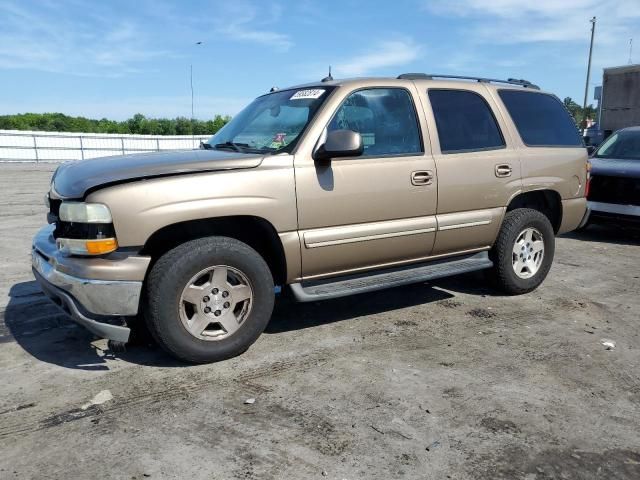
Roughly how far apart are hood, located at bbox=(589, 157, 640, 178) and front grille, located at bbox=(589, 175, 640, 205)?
0.19ft

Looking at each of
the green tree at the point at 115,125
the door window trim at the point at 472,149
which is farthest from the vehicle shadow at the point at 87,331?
the green tree at the point at 115,125

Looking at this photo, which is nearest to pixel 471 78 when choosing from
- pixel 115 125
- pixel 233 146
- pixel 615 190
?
pixel 233 146

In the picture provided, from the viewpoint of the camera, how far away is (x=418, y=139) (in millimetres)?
4492

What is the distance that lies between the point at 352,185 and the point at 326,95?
0.73m

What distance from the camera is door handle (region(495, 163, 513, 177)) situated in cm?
489

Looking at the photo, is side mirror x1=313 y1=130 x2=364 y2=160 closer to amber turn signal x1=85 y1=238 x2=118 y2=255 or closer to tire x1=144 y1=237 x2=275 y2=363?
tire x1=144 y1=237 x2=275 y2=363

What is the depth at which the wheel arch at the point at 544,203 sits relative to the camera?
531 centimetres

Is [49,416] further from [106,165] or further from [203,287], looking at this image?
[106,165]

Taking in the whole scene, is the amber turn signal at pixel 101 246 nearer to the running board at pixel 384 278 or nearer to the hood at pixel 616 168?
the running board at pixel 384 278

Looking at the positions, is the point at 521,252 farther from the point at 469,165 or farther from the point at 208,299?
the point at 208,299

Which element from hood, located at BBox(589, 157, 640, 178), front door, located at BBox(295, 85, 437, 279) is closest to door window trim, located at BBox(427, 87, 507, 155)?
front door, located at BBox(295, 85, 437, 279)

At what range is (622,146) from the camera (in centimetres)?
914

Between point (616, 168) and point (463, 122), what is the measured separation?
4.49 m

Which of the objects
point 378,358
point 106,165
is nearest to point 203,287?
point 106,165
